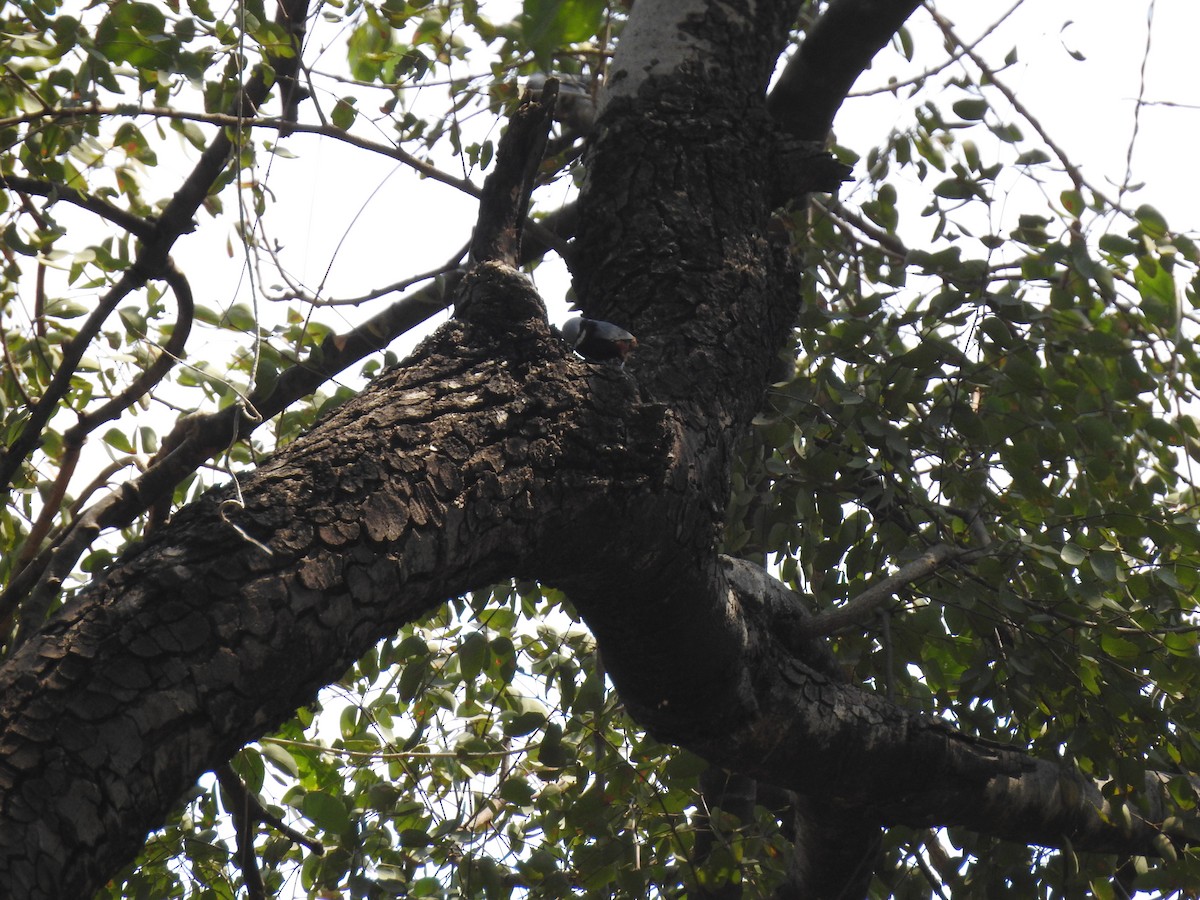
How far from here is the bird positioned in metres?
1.43

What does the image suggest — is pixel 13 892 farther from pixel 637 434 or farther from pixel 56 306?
pixel 56 306

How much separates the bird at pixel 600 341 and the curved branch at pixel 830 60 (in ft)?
2.86

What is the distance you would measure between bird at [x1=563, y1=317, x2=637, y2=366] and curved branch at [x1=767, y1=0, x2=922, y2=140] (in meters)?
0.87

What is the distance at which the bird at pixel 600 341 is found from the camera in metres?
1.43

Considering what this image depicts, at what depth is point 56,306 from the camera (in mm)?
2391

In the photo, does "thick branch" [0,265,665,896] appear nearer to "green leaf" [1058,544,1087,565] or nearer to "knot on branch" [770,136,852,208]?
"knot on branch" [770,136,852,208]

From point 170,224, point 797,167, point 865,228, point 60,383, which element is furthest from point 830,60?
point 60,383

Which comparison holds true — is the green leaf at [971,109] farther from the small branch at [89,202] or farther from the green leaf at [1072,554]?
the small branch at [89,202]

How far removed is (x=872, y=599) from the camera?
5.78 ft

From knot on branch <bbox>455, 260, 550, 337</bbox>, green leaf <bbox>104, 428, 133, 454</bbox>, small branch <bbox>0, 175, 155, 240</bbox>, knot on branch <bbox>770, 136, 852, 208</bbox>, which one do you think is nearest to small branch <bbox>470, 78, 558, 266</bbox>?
knot on branch <bbox>455, 260, 550, 337</bbox>

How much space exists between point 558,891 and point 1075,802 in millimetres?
1019

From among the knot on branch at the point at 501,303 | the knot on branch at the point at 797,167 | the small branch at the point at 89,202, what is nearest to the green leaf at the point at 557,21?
the knot on branch at the point at 501,303

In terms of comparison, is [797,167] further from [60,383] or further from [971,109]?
[60,383]

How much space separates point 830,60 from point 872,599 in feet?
3.59
